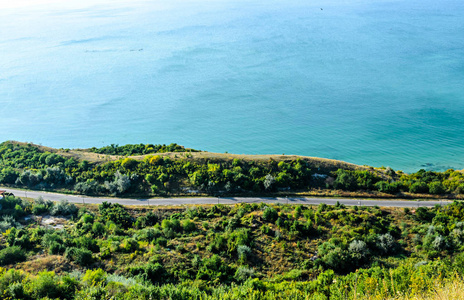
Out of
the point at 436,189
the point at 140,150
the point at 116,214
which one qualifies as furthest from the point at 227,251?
the point at 140,150

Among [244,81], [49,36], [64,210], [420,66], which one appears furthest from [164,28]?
[64,210]

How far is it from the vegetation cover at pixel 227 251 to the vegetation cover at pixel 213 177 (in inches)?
162

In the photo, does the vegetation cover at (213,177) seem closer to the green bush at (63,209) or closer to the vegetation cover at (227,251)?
the vegetation cover at (227,251)

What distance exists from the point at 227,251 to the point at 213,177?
1285 cm

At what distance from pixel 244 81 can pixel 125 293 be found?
63.2m

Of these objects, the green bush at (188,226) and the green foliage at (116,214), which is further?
the green foliage at (116,214)

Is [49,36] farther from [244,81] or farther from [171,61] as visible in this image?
[244,81]

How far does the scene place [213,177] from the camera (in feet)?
114

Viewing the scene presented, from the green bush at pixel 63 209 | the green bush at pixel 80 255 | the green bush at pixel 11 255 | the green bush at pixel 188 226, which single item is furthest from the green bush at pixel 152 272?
the green bush at pixel 63 209

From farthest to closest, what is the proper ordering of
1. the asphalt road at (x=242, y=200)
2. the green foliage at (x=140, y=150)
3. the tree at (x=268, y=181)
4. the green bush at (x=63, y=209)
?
the green foliage at (x=140, y=150), the tree at (x=268, y=181), the asphalt road at (x=242, y=200), the green bush at (x=63, y=209)

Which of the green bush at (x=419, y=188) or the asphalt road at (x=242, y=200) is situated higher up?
the green bush at (x=419, y=188)

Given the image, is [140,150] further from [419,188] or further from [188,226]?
[419,188]

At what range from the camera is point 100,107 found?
221 feet

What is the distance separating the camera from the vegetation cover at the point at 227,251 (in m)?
15.9
